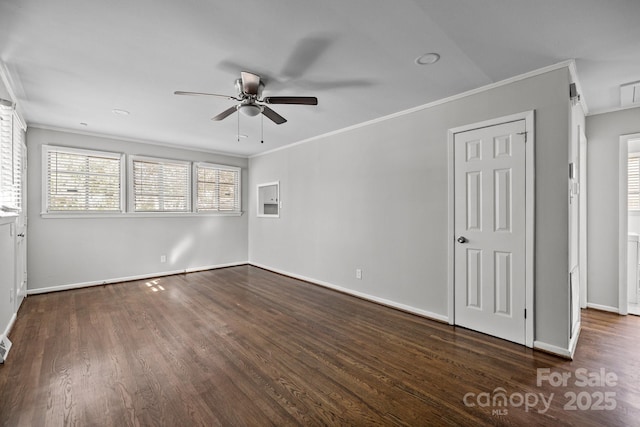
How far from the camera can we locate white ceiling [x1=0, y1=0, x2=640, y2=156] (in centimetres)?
187

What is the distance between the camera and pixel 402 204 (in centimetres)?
379

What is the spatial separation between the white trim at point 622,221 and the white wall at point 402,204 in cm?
183

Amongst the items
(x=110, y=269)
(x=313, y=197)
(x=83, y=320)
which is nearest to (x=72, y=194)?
(x=110, y=269)

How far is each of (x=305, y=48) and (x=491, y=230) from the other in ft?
8.14

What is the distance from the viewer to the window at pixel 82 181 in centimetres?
454

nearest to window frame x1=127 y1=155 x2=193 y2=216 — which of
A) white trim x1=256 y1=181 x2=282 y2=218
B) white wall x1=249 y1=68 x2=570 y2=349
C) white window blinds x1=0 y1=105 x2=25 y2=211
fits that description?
white trim x1=256 y1=181 x2=282 y2=218

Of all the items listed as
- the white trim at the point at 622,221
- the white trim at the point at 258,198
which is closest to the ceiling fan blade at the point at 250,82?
the white trim at the point at 258,198

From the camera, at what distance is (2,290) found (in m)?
2.69

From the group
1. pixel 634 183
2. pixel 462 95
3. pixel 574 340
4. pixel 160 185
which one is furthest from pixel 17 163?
pixel 634 183

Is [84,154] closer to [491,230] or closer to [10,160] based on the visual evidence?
[10,160]

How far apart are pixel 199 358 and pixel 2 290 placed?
197 centimetres

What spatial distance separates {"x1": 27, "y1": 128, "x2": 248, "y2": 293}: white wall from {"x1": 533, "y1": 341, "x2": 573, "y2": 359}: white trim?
18.5ft

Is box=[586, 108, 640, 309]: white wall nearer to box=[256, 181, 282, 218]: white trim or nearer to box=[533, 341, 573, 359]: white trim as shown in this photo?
box=[533, 341, 573, 359]: white trim

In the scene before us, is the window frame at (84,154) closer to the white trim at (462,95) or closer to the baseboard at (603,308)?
the white trim at (462,95)
